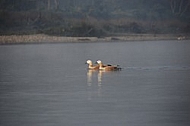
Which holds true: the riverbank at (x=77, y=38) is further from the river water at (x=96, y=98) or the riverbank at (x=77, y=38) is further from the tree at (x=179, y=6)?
the river water at (x=96, y=98)

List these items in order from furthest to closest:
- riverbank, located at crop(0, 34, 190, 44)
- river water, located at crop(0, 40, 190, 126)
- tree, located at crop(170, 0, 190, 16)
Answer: tree, located at crop(170, 0, 190, 16) → riverbank, located at crop(0, 34, 190, 44) → river water, located at crop(0, 40, 190, 126)

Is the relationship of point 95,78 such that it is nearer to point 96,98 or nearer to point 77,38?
point 96,98

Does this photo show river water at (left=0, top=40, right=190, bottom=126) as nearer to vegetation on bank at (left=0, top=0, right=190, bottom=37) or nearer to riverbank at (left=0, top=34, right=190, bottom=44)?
riverbank at (left=0, top=34, right=190, bottom=44)

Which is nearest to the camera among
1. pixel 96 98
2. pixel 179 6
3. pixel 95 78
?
pixel 96 98

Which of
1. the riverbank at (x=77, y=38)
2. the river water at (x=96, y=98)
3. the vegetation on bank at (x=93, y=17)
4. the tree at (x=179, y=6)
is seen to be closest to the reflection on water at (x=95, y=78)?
the river water at (x=96, y=98)

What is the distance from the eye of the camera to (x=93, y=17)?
75812mm

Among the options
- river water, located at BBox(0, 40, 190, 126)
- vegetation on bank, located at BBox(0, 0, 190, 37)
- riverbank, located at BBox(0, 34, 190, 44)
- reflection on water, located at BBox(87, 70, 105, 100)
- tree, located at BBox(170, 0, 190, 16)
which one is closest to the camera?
river water, located at BBox(0, 40, 190, 126)

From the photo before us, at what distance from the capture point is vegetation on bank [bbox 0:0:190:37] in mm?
68500

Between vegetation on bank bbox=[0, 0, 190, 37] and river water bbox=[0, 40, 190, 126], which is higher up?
vegetation on bank bbox=[0, 0, 190, 37]

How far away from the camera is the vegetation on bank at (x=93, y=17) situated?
225ft

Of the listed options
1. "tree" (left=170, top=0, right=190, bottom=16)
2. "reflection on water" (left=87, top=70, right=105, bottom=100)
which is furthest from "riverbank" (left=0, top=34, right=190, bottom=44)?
"reflection on water" (left=87, top=70, right=105, bottom=100)

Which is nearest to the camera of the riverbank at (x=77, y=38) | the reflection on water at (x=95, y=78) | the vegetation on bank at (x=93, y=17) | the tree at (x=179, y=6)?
the reflection on water at (x=95, y=78)

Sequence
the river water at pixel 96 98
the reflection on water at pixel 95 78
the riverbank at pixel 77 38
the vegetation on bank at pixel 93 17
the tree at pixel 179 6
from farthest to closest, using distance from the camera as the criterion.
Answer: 1. the tree at pixel 179 6
2. the vegetation on bank at pixel 93 17
3. the riverbank at pixel 77 38
4. the reflection on water at pixel 95 78
5. the river water at pixel 96 98

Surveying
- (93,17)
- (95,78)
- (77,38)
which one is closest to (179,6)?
(93,17)
